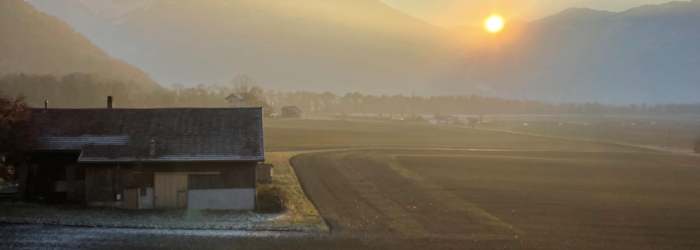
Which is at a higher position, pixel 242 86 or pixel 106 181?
pixel 242 86

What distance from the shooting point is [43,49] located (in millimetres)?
88125

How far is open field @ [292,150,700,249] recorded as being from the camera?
22.0 m

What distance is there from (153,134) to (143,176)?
8.15 feet

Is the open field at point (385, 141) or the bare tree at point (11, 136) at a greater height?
the bare tree at point (11, 136)

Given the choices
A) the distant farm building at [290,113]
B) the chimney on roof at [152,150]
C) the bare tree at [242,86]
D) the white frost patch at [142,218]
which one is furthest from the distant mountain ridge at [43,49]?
the white frost patch at [142,218]

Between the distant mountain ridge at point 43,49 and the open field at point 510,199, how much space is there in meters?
56.8

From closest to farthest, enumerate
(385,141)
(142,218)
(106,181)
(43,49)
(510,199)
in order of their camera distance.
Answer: (142,218), (106,181), (510,199), (385,141), (43,49)

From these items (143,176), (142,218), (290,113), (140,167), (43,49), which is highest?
(43,49)

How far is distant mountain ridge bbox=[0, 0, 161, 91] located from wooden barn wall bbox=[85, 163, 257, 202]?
56528 mm

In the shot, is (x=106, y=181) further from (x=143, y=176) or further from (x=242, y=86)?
(x=242, y=86)

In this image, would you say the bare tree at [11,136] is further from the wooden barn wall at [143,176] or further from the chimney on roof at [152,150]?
the chimney on roof at [152,150]

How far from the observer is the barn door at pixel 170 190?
82.7 feet

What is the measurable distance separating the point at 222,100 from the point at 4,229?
349ft

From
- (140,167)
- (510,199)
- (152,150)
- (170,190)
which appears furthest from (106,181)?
(510,199)
